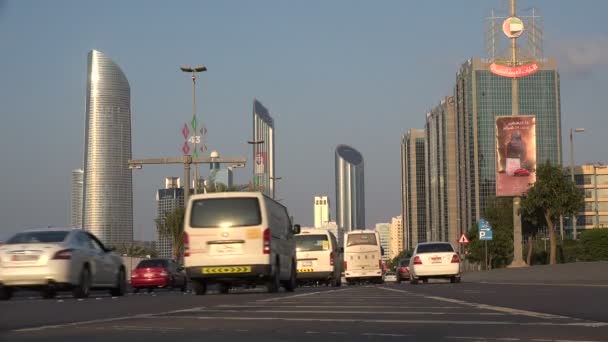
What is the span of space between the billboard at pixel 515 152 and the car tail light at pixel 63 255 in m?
41.1

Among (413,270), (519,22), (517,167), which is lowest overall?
(413,270)

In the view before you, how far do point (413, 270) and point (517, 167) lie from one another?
2479cm

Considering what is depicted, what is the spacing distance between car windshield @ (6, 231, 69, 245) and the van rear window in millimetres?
3055

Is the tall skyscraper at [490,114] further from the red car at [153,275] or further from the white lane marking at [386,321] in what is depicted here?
the white lane marking at [386,321]

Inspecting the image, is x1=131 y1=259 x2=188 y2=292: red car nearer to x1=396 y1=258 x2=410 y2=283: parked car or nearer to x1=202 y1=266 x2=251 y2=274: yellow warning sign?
x1=396 y1=258 x2=410 y2=283: parked car

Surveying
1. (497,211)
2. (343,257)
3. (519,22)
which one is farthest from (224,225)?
(497,211)

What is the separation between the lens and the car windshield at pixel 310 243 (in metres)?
39.9

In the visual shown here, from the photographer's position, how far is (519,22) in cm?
6712

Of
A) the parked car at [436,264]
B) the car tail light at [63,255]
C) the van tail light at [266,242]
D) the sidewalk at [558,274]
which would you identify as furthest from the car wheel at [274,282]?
the sidewalk at [558,274]

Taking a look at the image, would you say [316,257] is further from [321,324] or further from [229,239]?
[321,324]

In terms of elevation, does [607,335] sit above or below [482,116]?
below

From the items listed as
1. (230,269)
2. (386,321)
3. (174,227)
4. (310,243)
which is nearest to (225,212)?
(230,269)

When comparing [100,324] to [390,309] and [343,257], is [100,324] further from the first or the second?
[343,257]

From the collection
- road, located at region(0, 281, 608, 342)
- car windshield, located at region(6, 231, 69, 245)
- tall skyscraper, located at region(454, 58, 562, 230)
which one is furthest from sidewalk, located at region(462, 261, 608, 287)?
tall skyscraper, located at region(454, 58, 562, 230)
